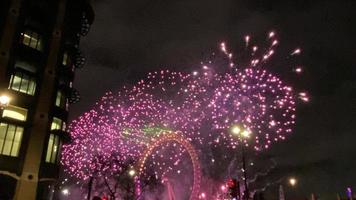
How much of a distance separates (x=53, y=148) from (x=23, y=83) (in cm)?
743

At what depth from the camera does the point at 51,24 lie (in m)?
38.1

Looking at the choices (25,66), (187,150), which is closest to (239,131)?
(187,150)

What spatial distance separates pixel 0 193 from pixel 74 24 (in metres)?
21.8

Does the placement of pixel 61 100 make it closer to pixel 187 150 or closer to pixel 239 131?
pixel 187 150

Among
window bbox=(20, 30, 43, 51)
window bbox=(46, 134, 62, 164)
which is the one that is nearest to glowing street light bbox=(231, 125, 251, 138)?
window bbox=(46, 134, 62, 164)

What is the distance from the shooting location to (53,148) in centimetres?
3531

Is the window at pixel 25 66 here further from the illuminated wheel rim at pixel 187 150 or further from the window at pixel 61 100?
the illuminated wheel rim at pixel 187 150

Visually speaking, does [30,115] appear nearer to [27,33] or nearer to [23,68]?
[23,68]

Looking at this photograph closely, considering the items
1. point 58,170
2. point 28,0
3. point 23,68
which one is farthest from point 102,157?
point 28,0

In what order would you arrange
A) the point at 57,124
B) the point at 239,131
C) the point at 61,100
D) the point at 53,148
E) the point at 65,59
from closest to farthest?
the point at 239,131 < the point at 53,148 < the point at 57,124 < the point at 61,100 < the point at 65,59

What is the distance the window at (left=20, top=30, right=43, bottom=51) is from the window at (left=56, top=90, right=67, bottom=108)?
537cm

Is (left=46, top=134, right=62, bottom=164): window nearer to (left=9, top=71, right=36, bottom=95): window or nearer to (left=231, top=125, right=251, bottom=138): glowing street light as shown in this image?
(left=9, top=71, right=36, bottom=95): window

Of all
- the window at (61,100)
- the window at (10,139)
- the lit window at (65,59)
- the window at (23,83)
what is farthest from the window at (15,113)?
the lit window at (65,59)

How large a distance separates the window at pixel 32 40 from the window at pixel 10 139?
933 cm
